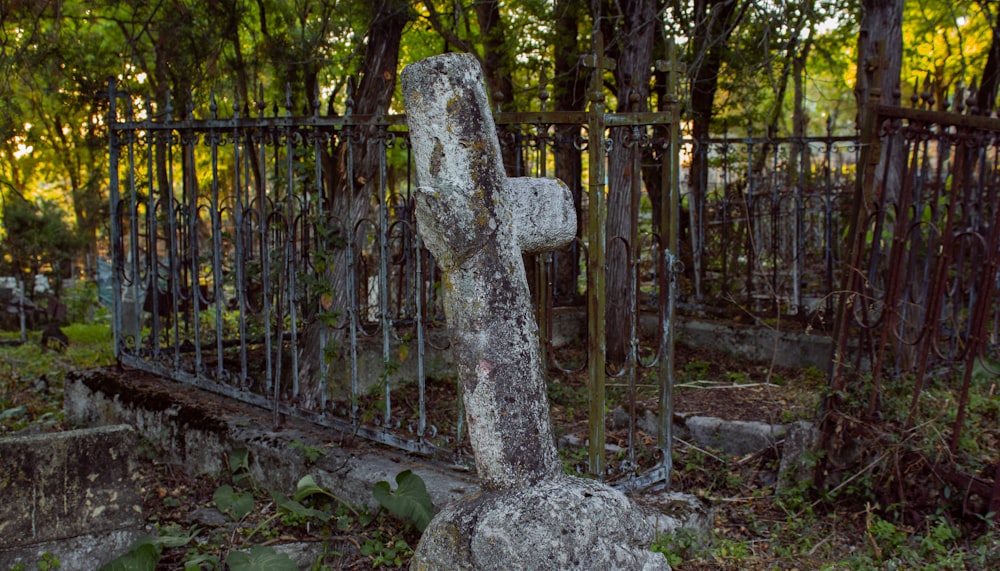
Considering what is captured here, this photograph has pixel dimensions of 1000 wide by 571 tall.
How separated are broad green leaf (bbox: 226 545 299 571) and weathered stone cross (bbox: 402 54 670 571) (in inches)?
43.3

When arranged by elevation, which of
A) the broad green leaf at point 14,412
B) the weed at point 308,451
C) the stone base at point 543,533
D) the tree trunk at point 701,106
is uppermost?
the tree trunk at point 701,106

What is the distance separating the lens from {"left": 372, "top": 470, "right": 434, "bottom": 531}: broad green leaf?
11.8 ft

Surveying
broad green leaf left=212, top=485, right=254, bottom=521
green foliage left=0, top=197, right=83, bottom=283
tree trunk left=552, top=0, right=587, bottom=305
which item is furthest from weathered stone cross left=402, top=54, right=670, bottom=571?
green foliage left=0, top=197, right=83, bottom=283

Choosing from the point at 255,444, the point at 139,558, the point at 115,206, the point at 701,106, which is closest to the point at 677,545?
the point at 139,558

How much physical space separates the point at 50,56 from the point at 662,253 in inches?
234

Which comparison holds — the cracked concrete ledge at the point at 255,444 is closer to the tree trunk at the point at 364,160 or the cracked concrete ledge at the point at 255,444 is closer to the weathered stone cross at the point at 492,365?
the tree trunk at the point at 364,160

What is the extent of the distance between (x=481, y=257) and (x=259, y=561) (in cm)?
179

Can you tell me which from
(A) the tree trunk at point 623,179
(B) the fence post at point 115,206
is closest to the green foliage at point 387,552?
(B) the fence post at point 115,206

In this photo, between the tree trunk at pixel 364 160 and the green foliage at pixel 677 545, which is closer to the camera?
the green foliage at pixel 677 545

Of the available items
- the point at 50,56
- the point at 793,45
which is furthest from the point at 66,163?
the point at 793,45

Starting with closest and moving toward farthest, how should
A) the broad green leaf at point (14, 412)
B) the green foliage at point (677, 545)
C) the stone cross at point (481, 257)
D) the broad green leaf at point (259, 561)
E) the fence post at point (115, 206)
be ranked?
Answer: the stone cross at point (481, 257), the broad green leaf at point (259, 561), the green foliage at point (677, 545), the fence post at point (115, 206), the broad green leaf at point (14, 412)

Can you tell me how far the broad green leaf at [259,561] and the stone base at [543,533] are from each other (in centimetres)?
109

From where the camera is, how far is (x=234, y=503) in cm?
391

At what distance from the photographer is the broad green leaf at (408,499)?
359 cm
